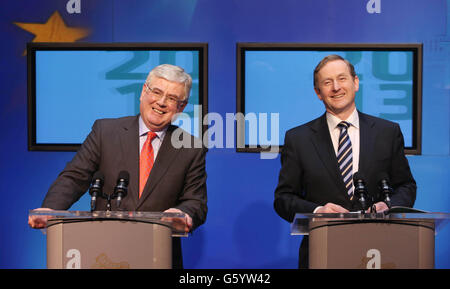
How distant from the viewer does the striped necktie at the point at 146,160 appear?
340cm

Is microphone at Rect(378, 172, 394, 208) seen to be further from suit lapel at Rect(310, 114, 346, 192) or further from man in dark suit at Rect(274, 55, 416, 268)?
suit lapel at Rect(310, 114, 346, 192)

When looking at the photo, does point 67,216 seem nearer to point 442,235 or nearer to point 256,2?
point 256,2

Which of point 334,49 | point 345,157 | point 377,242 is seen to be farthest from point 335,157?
point 334,49

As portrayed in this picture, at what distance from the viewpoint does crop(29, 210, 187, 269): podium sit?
2566 mm

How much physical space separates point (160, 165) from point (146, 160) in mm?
112

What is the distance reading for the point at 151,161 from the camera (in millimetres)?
3443

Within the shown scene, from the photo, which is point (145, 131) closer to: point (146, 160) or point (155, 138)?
point (155, 138)

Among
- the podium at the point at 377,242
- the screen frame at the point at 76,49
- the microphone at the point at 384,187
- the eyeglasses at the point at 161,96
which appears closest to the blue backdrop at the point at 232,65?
the screen frame at the point at 76,49

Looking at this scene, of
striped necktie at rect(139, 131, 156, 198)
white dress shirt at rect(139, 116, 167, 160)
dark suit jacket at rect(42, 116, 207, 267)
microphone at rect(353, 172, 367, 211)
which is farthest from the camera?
white dress shirt at rect(139, 116, 167, 160)

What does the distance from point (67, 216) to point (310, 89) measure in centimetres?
238

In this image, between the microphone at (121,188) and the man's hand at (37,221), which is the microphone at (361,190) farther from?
the man's hand at (37,221)

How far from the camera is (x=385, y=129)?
3.51 metres

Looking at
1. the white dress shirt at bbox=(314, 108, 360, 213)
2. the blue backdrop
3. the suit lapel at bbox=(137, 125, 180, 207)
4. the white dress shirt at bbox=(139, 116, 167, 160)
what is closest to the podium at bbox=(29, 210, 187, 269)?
the suit lapel at bbox=(137, 125, 180, 207)
